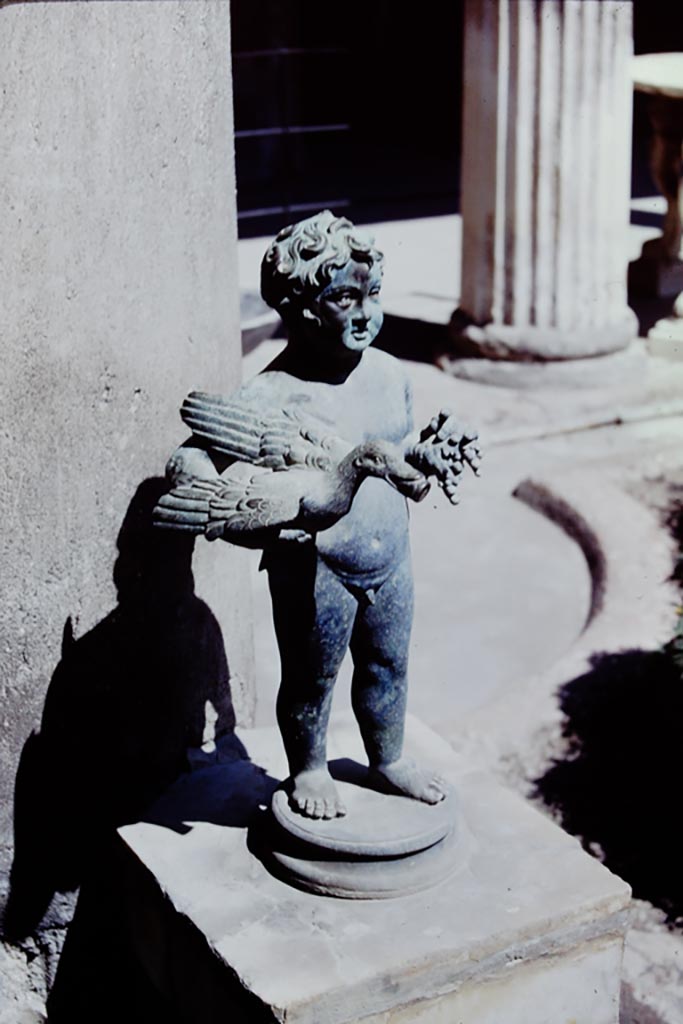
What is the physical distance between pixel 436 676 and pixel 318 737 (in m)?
1.90

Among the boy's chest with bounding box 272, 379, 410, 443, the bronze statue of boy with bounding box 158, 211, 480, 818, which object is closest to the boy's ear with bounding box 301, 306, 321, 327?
the bronze statue of boy with bounding box 158, 211, 480, 818

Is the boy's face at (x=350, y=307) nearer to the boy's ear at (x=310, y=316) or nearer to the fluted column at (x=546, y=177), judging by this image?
the boy's ear at (x=310, y=316)

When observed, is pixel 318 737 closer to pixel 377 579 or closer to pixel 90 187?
pixel 377 579

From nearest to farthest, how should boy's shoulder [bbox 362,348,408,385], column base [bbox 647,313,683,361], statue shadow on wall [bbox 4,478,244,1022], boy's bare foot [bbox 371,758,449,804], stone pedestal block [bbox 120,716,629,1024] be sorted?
stone pedestal block [bbox 120,716,629,1024] → boy's shoulder [bbox 362,348,408,385] → boy's bare foot [bbox 371,758,449,804] → statue shadow on wall [bbox 4,478,244,1022] → column base [bbox 647,313,683,361]

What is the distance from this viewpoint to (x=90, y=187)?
3.25m

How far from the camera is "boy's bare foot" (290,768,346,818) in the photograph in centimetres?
321

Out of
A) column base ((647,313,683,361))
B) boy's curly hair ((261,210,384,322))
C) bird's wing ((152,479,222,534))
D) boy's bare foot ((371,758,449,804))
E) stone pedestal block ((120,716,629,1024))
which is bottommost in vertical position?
column base ((647,313,683,361))

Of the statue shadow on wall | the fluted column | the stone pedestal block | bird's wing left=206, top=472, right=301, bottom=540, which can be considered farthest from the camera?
the fluted column

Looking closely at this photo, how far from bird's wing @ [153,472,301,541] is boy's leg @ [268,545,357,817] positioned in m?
0.21

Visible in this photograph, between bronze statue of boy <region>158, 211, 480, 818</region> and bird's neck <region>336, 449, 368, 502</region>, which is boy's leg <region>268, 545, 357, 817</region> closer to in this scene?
bronze statue of boy <region>158, 211, 480, 818</region>

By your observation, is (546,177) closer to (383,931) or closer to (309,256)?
(309,256)

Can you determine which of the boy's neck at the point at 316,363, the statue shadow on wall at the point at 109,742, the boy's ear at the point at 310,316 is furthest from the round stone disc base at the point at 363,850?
the boy's ear at the point at 310,316

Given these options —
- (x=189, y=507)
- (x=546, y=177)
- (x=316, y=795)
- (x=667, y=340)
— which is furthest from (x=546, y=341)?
(x=189, y=507)

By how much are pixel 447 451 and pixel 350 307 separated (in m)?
0.32
